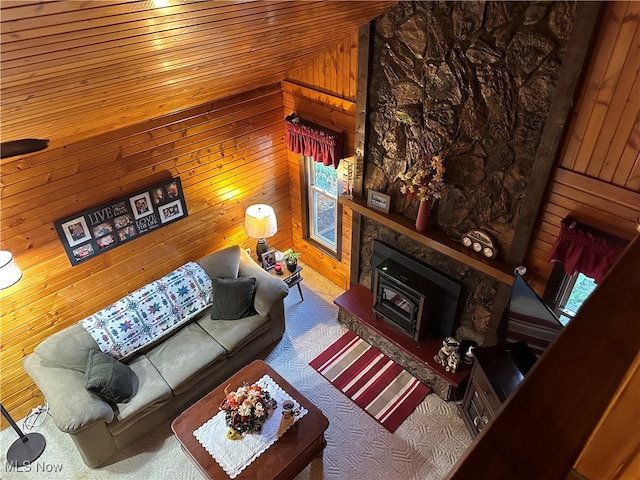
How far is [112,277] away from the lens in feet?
14.0

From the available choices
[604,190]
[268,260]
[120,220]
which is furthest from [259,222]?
[604,190]

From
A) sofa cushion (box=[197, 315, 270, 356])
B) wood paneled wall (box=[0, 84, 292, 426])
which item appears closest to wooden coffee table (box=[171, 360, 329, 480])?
sofa cushion (box=[197, 315, 270, 356])

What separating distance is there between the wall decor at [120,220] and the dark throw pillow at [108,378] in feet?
2.83

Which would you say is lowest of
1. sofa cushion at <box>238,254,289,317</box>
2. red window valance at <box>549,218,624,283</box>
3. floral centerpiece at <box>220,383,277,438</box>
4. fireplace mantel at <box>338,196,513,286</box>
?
floral centerpiece at <box>220,383,277,438</box>

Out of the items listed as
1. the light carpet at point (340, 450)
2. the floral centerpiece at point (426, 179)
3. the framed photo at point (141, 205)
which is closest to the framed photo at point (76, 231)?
the framed photo at point (141, 205)

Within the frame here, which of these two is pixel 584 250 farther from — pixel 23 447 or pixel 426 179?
pixel 23 447

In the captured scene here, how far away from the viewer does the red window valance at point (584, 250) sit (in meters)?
2.77

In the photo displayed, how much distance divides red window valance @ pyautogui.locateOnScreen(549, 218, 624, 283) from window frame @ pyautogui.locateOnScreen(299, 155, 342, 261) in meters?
2.27

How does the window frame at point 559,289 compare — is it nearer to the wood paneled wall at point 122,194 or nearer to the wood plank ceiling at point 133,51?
the wood plank ceiling at point 133,51

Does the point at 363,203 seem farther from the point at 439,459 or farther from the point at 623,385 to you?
the point at 623,385

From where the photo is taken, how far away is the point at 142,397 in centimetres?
370

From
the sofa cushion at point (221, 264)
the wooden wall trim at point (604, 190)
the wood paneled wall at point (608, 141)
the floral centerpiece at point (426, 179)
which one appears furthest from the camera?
the sofa cushion at point (221, 264)

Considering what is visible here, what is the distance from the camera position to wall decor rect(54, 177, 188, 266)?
3822mm

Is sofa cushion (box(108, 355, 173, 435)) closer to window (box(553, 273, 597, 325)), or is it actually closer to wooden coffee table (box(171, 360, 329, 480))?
wooden coffee table (box(171, 360, 329, 480))
